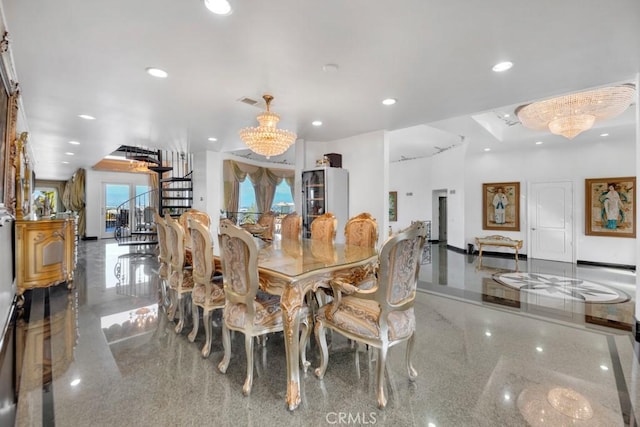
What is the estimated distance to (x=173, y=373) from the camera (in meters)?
2.11

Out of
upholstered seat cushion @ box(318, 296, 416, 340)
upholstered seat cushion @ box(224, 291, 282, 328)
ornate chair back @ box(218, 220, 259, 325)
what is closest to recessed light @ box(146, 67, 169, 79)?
ornate chair back @ box(218, 220, 259, 325)

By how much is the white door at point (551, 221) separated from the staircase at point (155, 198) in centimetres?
849

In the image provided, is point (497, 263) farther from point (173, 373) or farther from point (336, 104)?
point (173, 373)

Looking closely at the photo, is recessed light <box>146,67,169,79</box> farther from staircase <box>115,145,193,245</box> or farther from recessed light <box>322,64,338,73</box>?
staircase <box>115,145,193,245</box>

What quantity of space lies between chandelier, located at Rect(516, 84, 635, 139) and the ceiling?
71cm

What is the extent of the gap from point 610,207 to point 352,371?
7164 millimetres

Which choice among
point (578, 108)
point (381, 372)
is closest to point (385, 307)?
point (381, 372)

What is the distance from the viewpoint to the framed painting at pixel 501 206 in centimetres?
718

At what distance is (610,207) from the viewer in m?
6.05

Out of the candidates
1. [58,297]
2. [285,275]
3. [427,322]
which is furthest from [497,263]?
[58,297]

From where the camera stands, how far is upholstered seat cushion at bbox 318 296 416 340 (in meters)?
1.83

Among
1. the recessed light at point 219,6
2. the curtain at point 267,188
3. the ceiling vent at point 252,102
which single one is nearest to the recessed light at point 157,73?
the ceiling vent at point 252,102

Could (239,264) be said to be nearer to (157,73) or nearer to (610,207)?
(157,73)

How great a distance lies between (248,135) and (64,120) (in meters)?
3.03
